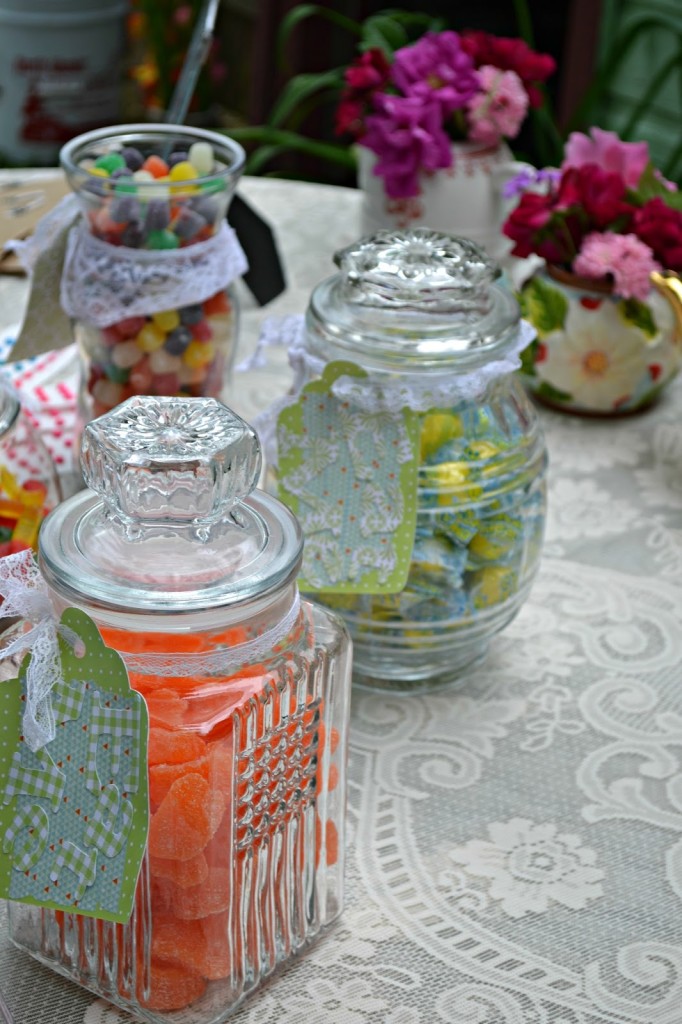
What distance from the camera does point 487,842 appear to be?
67cm

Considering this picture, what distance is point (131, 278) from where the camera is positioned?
33.3 inches

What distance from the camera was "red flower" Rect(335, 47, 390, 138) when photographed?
122cm

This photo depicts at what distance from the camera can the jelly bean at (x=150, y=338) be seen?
86 cm

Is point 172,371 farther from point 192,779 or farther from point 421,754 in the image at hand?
point 192,779

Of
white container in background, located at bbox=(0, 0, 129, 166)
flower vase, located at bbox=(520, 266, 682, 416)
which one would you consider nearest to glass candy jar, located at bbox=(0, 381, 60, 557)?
flower vase, located at bbox=(520, 266, 682, 416)

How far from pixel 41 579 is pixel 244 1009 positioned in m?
0.21

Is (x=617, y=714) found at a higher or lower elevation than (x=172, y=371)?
lower

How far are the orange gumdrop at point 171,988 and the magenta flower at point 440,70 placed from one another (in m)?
0.87

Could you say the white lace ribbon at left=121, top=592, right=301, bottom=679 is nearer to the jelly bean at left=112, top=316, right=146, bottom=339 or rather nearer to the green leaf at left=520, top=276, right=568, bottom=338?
the jelly bean at left=112, top=316, right=146, bottom=339

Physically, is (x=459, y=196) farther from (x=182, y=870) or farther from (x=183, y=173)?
(x=182, y=870)

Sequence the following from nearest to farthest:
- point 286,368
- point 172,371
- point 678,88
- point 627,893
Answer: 1. point 627,893
2. point 172,371
3. point 286,368
4. point 678,88

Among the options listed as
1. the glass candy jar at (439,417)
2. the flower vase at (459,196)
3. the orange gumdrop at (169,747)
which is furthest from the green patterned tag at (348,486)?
the flower vase at (459,196)

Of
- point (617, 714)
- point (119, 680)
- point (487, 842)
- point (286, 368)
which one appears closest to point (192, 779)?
point (119, 680)

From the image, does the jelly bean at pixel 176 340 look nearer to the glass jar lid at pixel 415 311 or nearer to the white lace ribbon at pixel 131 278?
the white lace ribbon at pixel 131 278
